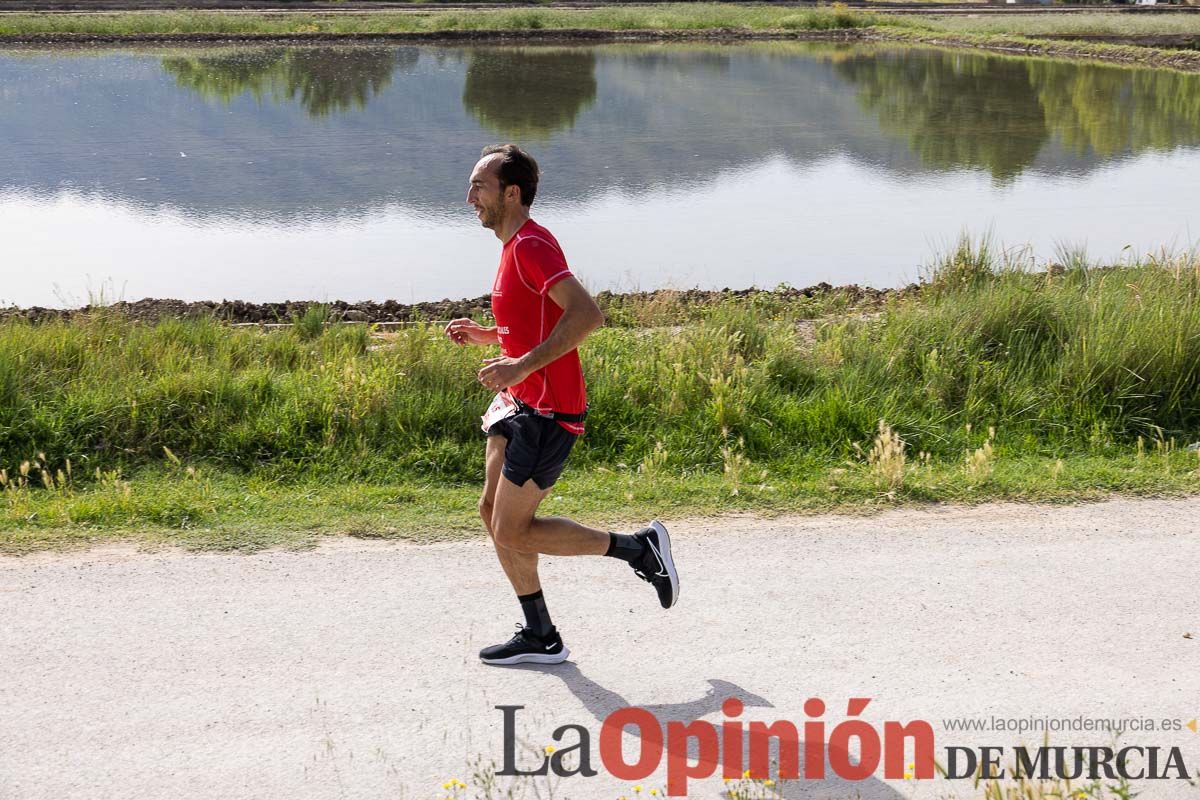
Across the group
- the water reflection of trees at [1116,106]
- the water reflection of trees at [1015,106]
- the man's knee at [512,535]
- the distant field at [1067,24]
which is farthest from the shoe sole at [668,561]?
the distant field at [1067,24]

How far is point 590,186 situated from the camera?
20.1 metres

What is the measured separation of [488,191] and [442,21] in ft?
148

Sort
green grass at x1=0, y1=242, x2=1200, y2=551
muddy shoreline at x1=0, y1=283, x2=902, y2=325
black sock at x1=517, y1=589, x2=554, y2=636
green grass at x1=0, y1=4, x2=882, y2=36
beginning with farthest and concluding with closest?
green grass at x1=0, y1=4, x2=882, y2=36, muddy shoreline at x1=0, y1=283, x2=902, y2=325, green grass at x1=0, y1=242, x2=1200, y2=551, black sock at x1=517, y1=589, x2=554, y2=636

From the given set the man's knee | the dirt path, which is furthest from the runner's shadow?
the man's knee

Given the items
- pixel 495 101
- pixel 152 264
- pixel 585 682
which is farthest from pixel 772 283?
pixel 495 101

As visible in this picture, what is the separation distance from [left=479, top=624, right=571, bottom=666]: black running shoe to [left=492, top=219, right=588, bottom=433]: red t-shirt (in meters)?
0.79

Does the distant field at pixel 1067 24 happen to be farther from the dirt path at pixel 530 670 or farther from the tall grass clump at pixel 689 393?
the dirt path at pixel 530 670

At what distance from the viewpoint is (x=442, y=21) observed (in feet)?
155

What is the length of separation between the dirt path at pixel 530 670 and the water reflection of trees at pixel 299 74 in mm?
23768

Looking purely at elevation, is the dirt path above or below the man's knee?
below

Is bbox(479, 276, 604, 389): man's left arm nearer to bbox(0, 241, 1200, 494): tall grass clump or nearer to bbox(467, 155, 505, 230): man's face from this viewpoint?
bbox(467, 155, 505, 230): man's face

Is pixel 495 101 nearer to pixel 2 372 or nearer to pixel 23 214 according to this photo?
pixel 23 214

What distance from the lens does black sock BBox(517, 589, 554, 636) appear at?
4812 millimetres

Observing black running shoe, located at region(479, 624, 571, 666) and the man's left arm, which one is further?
black running shoe, located at region(479, 624, 571, 666)
